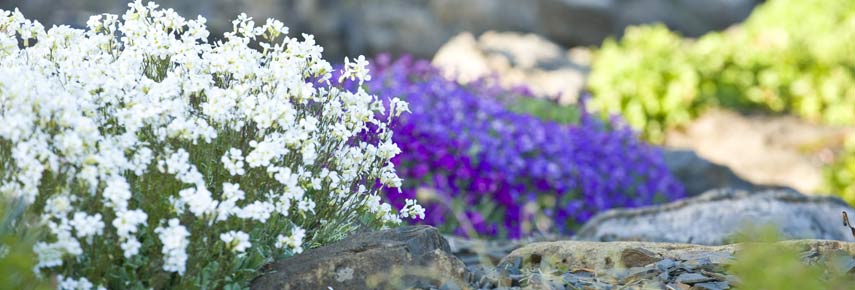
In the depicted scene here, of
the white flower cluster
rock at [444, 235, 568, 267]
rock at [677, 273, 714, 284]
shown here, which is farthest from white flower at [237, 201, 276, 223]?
rock at [444, 235, 568, 267]

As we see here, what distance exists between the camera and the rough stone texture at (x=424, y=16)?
12016 mm

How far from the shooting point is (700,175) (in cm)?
Result: 811

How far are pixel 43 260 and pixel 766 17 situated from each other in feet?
39.5

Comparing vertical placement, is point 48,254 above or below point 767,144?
below

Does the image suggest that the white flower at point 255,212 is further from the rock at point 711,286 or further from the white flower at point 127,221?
the rock at point 711,286

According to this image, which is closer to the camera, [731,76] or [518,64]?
[518,64]

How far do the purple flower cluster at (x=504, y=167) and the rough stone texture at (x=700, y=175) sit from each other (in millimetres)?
740

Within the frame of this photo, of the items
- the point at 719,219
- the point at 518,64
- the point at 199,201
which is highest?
the point at 518,64

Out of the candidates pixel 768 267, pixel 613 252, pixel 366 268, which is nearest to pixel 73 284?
pixel 366 268

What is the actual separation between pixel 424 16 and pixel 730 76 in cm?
430

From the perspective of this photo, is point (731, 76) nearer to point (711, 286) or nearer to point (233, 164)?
point (711, 286)

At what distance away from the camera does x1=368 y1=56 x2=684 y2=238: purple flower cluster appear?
581 centimetres

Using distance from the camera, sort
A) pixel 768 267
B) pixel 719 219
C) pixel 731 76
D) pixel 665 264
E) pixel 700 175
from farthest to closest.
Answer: pixel 731 76 < pixel 700 175 < pixel 719 219 < pixel 665 264 < pixel 768 267

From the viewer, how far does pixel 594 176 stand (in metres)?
6.65
